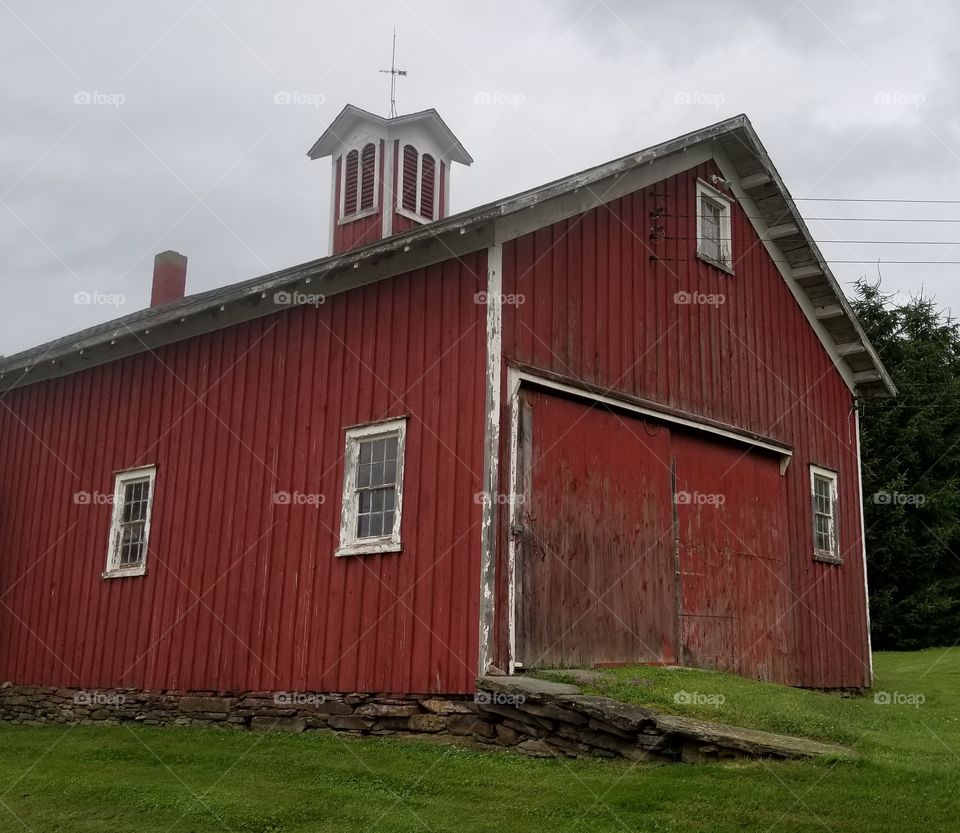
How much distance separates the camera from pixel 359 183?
17.6 meters

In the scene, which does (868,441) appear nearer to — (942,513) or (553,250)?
(942,513)

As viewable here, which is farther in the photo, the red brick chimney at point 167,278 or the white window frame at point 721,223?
the red brick chimney at point 167,278

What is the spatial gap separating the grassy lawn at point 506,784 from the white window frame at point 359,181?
28.1ft

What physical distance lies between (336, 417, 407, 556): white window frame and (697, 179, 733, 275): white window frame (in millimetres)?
5132

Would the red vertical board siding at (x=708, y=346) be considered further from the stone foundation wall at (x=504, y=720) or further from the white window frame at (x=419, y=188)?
the white window frame at (x=419, y=188)

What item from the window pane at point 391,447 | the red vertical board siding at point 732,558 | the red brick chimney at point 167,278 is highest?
the red brick chimney at point 167,278

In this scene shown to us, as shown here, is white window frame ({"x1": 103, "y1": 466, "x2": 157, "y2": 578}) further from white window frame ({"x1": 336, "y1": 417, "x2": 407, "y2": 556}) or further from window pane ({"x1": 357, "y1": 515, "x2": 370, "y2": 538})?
window pane ({"x1": 357, "y1": 515, "x2": 370, "y2": 538})

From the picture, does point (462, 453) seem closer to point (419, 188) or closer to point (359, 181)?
point (419, 188)

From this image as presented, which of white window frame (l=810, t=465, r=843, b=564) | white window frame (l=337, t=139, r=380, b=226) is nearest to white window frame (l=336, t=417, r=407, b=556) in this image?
white window frame (l=337, t=139, r=380, b=226)

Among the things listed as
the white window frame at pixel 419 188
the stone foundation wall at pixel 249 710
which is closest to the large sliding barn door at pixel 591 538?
the stone foundation wall at pixel 249 710

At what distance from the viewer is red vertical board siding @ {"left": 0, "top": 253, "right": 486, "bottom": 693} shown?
436 inches

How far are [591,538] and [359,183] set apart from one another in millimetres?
8232

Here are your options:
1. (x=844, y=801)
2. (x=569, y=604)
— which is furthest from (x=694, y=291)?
(x=844, y=801)

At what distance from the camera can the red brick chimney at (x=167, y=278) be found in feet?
70.1
